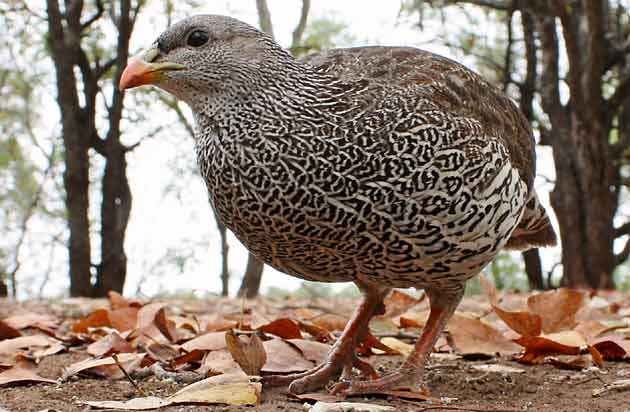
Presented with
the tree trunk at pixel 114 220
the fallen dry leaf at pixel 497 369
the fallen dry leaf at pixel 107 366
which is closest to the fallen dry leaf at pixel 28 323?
the fallen dry leaf at pixel 107 366

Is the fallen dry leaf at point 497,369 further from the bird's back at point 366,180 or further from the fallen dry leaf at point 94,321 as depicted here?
the fallen dry leaf at point 94,321

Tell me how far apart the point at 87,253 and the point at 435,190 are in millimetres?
8604

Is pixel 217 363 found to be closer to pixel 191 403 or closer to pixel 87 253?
pixel 191 403

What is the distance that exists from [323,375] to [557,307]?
1.31m

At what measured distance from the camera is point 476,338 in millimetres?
3756

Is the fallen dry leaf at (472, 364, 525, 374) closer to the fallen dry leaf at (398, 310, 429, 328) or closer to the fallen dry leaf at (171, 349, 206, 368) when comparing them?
the fallen dry leaf at (398, 310, 429, 328)

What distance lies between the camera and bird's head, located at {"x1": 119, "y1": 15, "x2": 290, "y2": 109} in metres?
2.94

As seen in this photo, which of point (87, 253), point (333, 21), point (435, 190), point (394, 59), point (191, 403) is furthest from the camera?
point (333, 21)

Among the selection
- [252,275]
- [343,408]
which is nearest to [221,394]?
[343,408]

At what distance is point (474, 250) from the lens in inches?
118

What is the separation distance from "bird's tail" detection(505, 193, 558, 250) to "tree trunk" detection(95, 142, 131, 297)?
793cm

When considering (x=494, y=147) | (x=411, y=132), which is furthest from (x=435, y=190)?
(x=494, y=147)

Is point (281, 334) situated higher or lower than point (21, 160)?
higher

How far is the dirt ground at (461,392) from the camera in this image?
2656 millimetres
